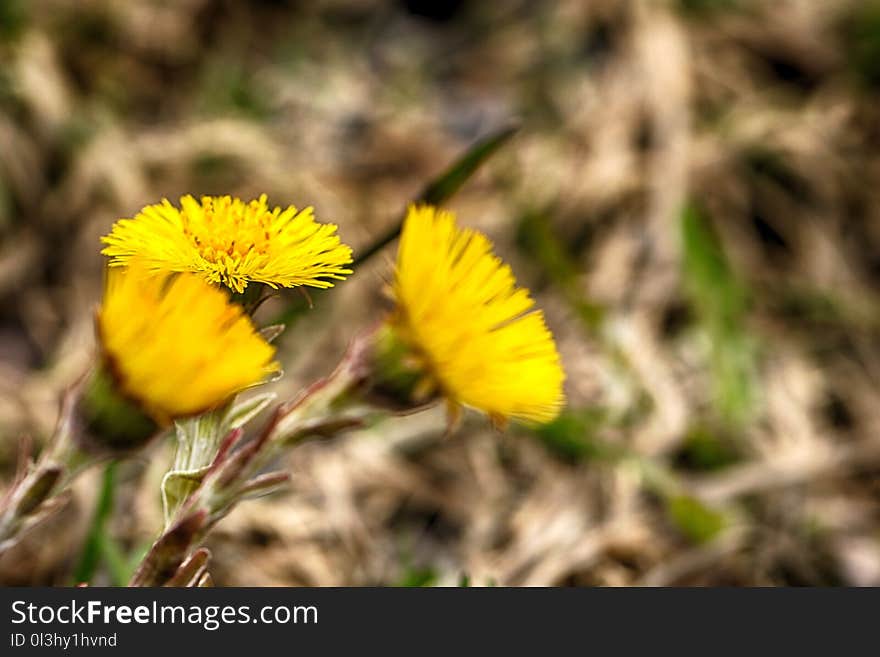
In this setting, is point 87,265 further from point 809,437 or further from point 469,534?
point 809,437

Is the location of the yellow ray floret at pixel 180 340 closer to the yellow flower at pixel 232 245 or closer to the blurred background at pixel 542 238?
the yellow flower at pixel 232 245

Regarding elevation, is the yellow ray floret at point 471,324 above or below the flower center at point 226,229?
below

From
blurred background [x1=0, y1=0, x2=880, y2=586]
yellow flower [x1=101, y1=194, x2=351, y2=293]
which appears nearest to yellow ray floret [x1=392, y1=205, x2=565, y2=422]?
yellow flower [x1=101, y1=194, x2=351, y2=293]

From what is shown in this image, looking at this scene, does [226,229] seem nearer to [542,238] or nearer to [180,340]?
[180,340]

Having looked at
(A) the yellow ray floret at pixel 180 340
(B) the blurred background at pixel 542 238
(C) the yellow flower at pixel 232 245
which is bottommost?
(A) the yellow ray floret at pixel 180 340

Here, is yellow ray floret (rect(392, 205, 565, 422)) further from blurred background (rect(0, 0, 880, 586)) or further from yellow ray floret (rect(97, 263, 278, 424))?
blurred background (rect(0, 0, 880, 586))

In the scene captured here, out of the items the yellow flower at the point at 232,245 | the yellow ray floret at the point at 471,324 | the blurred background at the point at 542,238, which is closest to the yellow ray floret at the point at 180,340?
the yellow flower at the point at 232,245

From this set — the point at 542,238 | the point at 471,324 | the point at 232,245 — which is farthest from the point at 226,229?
the point at 542,238
